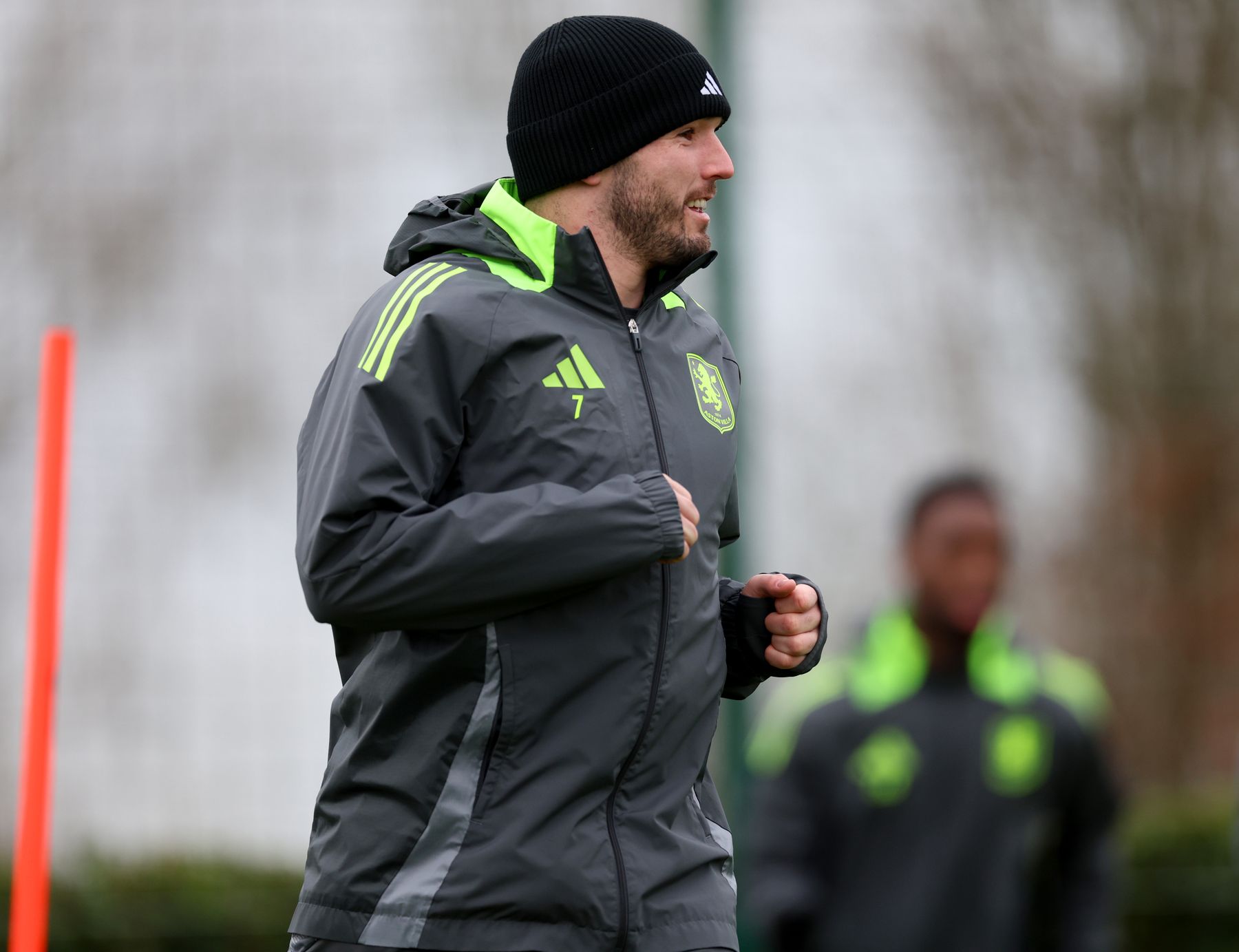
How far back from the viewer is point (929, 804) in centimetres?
453

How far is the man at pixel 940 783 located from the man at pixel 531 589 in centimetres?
177

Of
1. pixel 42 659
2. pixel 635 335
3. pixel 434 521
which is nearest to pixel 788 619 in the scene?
pixel 635 335

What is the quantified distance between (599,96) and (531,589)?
2.74 feet

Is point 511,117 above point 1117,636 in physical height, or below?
above

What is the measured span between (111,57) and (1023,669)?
4652mm

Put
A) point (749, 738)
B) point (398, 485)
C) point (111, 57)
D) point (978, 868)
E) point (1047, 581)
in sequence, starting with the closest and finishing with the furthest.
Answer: point (398, 485), point (978, 868), point (749, 738), point (111, 57), point (1047, 581)

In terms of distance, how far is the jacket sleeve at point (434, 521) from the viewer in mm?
2443

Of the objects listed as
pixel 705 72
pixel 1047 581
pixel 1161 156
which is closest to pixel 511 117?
pixel 705 72

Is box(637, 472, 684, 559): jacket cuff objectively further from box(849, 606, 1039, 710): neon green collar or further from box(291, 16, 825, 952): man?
box(849, 606, 1039, 710): neon green collar

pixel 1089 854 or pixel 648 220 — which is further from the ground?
pixel 648 220

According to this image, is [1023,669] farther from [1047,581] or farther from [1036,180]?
[1036,180]

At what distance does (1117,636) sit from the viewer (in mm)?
8562

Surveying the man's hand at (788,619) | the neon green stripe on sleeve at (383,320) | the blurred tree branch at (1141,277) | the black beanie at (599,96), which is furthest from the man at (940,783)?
the blurred tree branch at (1141,277)

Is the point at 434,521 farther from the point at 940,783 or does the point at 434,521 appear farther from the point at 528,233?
the point at 940,783
